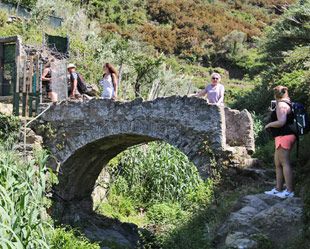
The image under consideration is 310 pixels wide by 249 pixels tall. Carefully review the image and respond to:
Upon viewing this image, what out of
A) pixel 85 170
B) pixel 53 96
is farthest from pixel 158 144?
pixel 53 96

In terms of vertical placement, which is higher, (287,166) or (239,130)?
(239,130)

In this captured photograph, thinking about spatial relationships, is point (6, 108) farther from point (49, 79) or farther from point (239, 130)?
point (239, 130)

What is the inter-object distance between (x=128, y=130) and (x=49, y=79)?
2.54m

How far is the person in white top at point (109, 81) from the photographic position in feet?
28.3

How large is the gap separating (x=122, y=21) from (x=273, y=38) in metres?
22.6

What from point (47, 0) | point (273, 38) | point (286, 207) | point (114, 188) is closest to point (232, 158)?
point (286, 207)

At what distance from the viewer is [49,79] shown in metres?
9.62

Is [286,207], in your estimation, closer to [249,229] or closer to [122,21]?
[249,229]

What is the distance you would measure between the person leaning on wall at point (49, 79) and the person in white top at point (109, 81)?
1.40 m

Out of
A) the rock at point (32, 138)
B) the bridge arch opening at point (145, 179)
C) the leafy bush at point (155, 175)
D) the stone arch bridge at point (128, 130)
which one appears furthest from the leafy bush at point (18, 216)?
the leafy bush at point (155, 175)

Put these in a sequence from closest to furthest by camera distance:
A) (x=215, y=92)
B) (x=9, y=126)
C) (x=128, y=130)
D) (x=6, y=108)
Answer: (x=215, y=92)
(x=128, y=130)
(x=9, y=126)
(x=6, y=108)

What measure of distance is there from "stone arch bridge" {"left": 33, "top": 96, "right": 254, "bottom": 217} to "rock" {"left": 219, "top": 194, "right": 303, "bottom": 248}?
5.67 feet

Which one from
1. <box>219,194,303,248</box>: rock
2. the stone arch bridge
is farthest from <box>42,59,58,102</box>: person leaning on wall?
<box>219,194,303,248</box>: rock

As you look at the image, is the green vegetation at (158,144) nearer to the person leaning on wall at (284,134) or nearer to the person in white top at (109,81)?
the person leaning on wall at (284,134)
